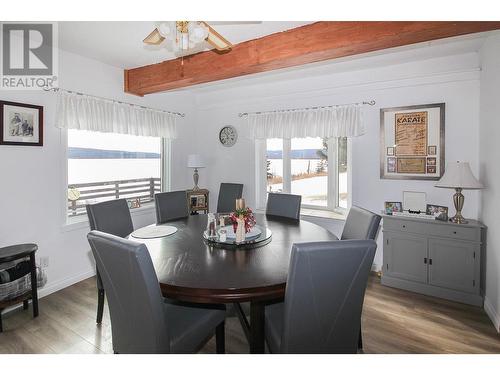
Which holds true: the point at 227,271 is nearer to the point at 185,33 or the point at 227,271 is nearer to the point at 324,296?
the point at 324,296

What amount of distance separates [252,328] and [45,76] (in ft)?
10.1

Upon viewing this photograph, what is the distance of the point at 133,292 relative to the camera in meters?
1.35

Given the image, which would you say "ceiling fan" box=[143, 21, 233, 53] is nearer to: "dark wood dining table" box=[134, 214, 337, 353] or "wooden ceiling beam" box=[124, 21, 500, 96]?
"wooden ceiling beam" box=[124, 21, 500, 96]

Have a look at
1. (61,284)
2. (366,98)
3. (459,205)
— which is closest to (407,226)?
(459,205)

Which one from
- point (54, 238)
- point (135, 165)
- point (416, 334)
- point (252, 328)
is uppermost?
point (135, 165)

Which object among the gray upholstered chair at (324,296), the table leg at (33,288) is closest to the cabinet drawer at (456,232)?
the gray upholstered chair at (324,296)

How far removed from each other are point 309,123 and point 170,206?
2.03 m

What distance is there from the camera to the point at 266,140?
4293 mm

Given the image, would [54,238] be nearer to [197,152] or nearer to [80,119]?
[80,119]

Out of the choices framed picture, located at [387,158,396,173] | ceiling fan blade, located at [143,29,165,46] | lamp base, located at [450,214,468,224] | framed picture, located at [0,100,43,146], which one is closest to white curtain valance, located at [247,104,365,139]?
framed picture, located at [387,158,396,173]

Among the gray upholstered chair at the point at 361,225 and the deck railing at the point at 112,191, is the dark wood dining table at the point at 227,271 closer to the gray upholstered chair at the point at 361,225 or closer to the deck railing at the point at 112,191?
the gray upholstered chair at the point at 361,225

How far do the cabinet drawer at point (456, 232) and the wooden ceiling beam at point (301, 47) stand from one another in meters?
1.69

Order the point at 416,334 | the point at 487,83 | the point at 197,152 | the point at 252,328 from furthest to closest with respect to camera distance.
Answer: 1. the point at 197,152
2. the point at 487,83
3. the point at 416,334
4. the point at 252,328
